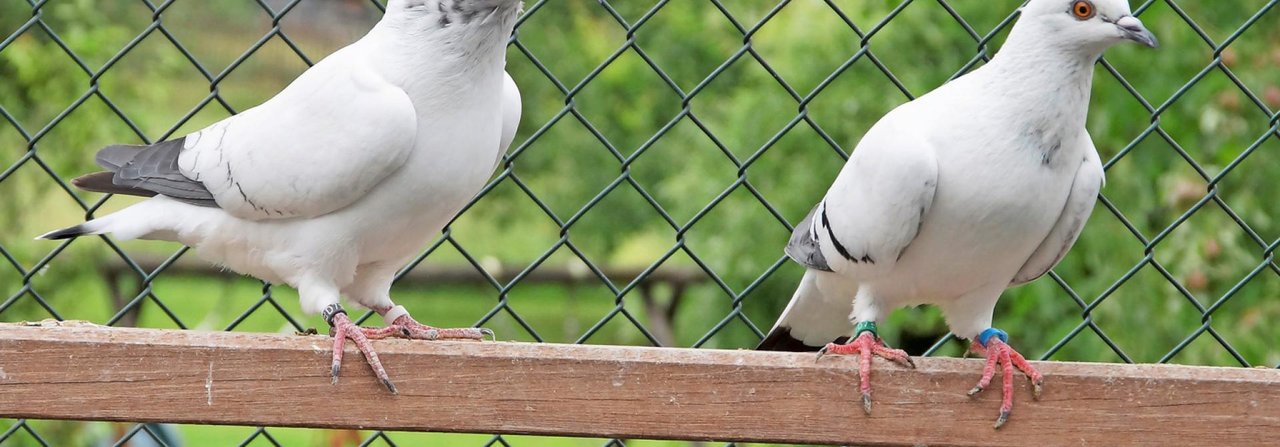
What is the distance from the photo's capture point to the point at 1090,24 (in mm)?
2238

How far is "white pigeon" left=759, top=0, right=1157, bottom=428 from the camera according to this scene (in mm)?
2232

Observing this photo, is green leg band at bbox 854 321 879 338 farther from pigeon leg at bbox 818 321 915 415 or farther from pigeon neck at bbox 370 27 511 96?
pigeon neck at bbox 370 27 511 96

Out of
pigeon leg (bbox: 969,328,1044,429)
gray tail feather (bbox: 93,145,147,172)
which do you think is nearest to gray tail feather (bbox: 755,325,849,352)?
pigeon leg (bbox: 969,328,1044,429)

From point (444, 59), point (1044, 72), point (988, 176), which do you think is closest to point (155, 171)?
point (444, 59)

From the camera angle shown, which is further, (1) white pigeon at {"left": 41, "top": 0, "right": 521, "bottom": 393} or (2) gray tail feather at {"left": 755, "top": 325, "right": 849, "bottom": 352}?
(2) gray tail feather at {"left": 755, "top": 325, "right": 849, "bottom": 352}

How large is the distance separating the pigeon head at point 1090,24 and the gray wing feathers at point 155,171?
141 centimetres

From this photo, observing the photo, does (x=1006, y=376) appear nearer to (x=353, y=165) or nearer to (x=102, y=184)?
(x=353, y=165)

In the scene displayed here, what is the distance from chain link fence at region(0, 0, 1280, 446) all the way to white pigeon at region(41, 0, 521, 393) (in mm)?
226

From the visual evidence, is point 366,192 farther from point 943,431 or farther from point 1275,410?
point 1275,410

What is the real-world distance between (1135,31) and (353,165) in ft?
4.10

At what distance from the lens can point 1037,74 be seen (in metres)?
2.26

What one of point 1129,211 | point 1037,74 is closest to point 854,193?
point 1037,74

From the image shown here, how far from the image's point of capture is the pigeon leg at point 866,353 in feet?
6.96

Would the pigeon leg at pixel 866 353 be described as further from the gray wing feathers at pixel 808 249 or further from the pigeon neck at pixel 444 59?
the pigeon neck at pixel 444 59
